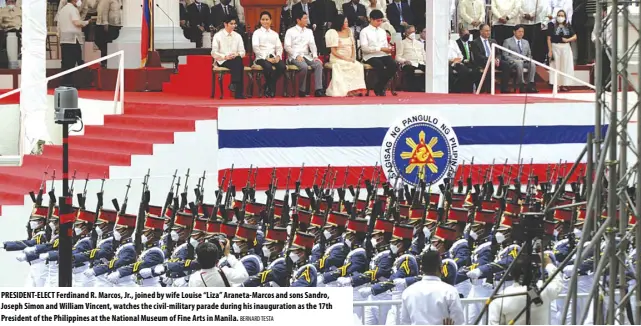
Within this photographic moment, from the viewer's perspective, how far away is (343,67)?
22.8 meters

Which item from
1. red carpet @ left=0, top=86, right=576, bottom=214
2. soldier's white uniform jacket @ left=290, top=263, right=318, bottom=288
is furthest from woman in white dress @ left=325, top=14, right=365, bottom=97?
soldier's white uniform jacket @ left=290, top=263, right=318, bottom=288

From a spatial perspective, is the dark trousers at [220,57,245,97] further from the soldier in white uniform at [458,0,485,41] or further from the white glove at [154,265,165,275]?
the white glove at [154,265,165,275]

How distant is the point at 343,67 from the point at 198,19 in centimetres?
488

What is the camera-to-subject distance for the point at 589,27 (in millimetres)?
29219

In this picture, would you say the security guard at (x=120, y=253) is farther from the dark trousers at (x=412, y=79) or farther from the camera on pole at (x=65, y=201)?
the dark trousers at (x=412, y=79)

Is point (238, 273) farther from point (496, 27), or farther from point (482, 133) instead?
point (496, 27)

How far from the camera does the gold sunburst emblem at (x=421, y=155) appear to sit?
814 inches

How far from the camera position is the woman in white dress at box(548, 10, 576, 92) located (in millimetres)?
26281

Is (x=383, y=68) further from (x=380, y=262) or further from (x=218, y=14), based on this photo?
(x=380, y=262)

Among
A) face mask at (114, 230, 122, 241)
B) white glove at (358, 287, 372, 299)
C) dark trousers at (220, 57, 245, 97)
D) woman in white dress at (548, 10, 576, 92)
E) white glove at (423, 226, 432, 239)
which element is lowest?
white glove at (358, 287, 372, 299)

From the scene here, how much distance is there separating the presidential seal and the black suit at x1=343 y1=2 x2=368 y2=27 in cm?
448

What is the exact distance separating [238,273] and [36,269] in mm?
3845

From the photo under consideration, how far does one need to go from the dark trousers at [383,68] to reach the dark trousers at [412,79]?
1520 millimetres

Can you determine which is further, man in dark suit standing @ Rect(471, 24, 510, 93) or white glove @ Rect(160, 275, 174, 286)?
man in dark suit standing @ Rect(471, 24, 510, 93)
